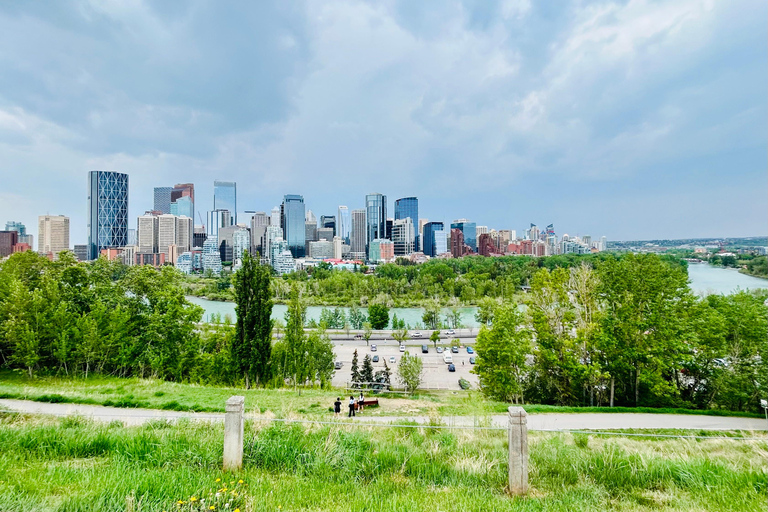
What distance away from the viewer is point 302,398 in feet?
40.7

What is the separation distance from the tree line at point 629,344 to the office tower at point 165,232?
17153 cm

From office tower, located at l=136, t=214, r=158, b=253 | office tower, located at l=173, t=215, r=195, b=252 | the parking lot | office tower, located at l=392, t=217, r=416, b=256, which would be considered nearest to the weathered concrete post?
the parking lot

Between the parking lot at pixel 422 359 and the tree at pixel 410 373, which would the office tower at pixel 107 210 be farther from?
the tree at pixel 410 373

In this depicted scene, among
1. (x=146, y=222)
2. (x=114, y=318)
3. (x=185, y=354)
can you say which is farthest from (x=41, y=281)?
(x=146, y=222)

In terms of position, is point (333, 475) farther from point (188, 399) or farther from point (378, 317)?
point (378, 317)

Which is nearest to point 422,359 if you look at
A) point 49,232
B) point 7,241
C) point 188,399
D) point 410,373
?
point 410,373

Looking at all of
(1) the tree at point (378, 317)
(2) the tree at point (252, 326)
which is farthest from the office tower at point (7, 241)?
(2) the tree at point (252, 326)

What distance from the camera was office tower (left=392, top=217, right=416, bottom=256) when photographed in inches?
7387

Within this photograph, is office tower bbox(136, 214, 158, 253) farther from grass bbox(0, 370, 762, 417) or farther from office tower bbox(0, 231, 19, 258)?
grass bbox(0, 370, 762, 417)

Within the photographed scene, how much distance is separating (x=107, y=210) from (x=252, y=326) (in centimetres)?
18097

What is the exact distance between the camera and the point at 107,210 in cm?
15688

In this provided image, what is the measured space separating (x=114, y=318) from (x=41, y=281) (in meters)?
5.33

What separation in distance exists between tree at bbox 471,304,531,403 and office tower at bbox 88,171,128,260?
176770 millimetres

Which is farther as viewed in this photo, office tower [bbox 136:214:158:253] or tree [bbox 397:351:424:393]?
office tower [bbox 136:214:158:253]
